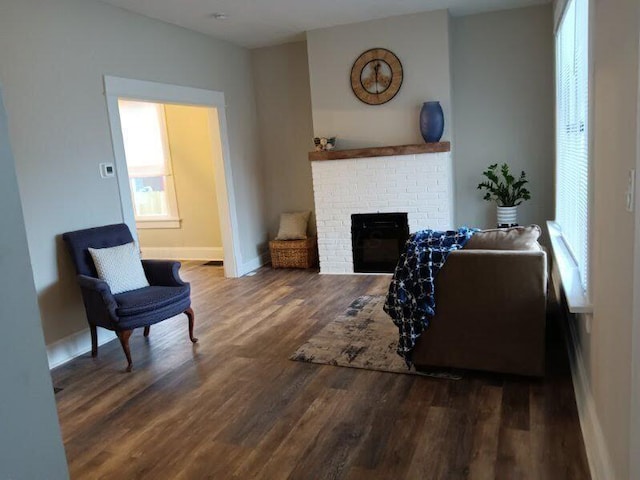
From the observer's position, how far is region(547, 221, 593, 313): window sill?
7.23 ft

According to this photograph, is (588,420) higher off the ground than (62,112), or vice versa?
(62,112)

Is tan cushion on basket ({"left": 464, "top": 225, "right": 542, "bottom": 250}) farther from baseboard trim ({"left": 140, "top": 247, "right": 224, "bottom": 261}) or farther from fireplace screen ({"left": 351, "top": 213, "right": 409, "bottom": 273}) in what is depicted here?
baseboard trim ({"left": 140, "top": 247, "right": 224, "bottom": 261})

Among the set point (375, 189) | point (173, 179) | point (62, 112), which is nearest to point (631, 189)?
point (62, 112)

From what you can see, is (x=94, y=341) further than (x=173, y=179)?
No

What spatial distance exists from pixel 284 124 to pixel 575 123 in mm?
3797

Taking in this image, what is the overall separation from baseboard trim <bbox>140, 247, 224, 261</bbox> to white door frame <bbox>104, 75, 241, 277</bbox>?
40.0 inches

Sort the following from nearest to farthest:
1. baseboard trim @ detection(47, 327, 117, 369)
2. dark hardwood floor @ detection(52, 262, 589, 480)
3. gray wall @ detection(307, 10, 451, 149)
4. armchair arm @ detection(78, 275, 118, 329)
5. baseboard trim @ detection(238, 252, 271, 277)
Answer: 1. dark hardwood floor @ detection(52, 262, 589, 480)
2. armchair arm @ detection(78, 275, 118, 329)
3. baseboard trim @ detection(47, 327, 117, 369)
4. gray wall @ detection(307, 10, 451, 149)
5. baseboard trim @ detection(238, 252, 271, 277)

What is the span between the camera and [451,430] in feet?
7.84

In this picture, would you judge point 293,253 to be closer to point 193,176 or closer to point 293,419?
point 193,176

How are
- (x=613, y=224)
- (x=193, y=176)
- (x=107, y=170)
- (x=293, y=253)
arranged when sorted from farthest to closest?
1. (x=193, y=176)
2. (x=293, y=253)
3. (x=107, y=170)
4. (x=613, y=224)

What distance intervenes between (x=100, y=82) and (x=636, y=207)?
3913 millimetres

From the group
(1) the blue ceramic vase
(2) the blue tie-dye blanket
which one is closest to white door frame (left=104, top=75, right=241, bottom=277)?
(1) the blue ceramic vase

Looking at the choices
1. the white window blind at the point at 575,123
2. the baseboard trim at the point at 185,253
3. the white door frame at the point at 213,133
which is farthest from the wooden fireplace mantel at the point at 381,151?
the baseboard trim at the point at 185,253

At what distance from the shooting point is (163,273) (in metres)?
3.88
